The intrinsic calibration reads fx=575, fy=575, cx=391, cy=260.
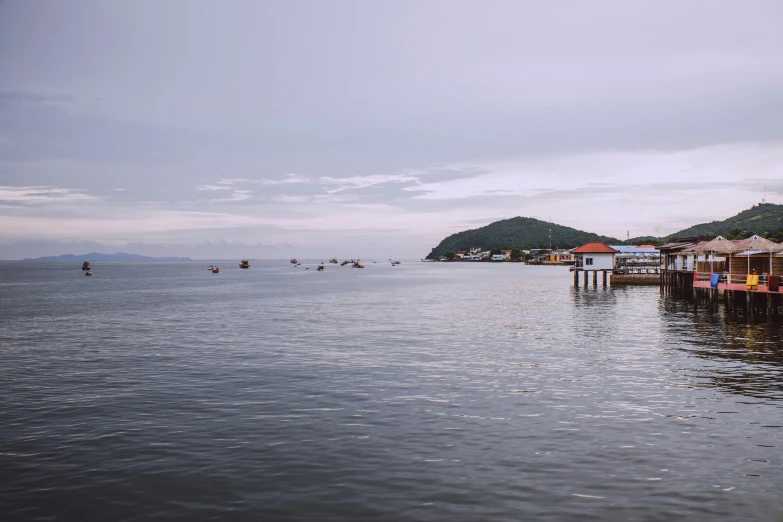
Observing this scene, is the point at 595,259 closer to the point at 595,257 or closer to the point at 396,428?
the point at 595,257

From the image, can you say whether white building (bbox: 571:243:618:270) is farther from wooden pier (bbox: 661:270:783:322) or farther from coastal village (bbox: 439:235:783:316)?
wooden pier (bbox: 661:270:783:322)

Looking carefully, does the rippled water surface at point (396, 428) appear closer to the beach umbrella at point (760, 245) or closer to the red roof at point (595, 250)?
the beach umbrella at point (760, 245)

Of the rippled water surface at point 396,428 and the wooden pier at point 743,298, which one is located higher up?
the wooden pier at point 743,298

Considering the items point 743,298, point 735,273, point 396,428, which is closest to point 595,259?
point 735,273

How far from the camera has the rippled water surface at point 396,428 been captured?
10.9 metres

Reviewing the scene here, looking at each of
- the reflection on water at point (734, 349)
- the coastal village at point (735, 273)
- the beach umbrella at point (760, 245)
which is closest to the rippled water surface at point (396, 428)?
the reflection on water at point (734, 349)

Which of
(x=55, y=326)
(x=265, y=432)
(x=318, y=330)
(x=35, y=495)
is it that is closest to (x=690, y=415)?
(x=265, y=432)

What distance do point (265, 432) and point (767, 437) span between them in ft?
41.6

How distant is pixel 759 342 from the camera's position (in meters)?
30.6

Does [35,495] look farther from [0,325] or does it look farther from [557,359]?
[0,325]

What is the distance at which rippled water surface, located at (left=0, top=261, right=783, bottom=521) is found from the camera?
10.9 metres

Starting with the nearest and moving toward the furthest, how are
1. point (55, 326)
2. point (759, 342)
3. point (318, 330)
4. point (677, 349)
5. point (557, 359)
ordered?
point (557, 359) → point (677, 349) → point (759, 342) → point (318, 330) → point (55, 326)

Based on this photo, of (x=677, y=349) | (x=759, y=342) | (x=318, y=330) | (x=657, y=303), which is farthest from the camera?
(x=657, y=303)

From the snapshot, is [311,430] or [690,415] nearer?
[311,430]
